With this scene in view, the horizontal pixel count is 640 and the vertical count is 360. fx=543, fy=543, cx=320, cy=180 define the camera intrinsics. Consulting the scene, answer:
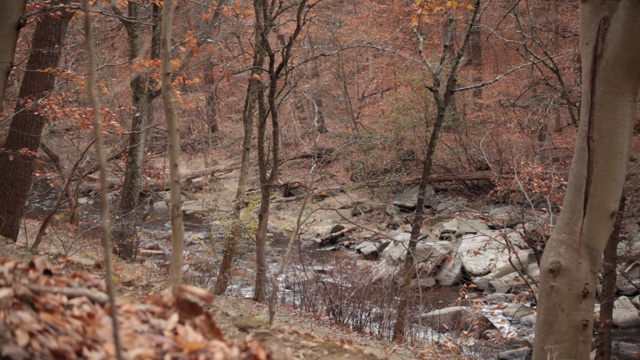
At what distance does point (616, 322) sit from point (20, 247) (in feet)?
33.6

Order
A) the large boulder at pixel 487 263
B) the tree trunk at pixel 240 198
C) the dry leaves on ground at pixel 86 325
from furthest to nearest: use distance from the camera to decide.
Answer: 1. the large boulder at pixel 487 263
2. the tree trunk at pixel 240 198
3. the dry leaves on ground at pixel 86 325

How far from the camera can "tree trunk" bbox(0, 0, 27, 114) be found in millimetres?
4617

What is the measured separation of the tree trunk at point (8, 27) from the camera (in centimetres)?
462

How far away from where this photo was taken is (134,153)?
1125cm

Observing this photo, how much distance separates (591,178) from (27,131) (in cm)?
734

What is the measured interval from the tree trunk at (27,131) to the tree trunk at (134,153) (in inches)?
105

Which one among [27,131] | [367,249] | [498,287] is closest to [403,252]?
[367,249]

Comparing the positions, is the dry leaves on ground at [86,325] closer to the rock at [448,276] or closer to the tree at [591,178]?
the tree at [591,178]

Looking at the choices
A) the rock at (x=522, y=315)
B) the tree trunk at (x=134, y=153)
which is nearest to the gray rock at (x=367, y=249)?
the rock at (x=522, y=315)

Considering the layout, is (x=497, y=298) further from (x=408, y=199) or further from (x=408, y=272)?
(x=408, y=199)

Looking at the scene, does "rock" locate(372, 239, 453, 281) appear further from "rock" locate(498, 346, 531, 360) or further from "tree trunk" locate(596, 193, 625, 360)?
"tree trunk" locate(596, 193, 625, 360)

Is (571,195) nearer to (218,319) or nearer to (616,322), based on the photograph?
(218,319)

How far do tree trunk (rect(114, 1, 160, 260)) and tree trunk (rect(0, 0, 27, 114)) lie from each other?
5830 mm

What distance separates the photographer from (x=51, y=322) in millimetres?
2484
